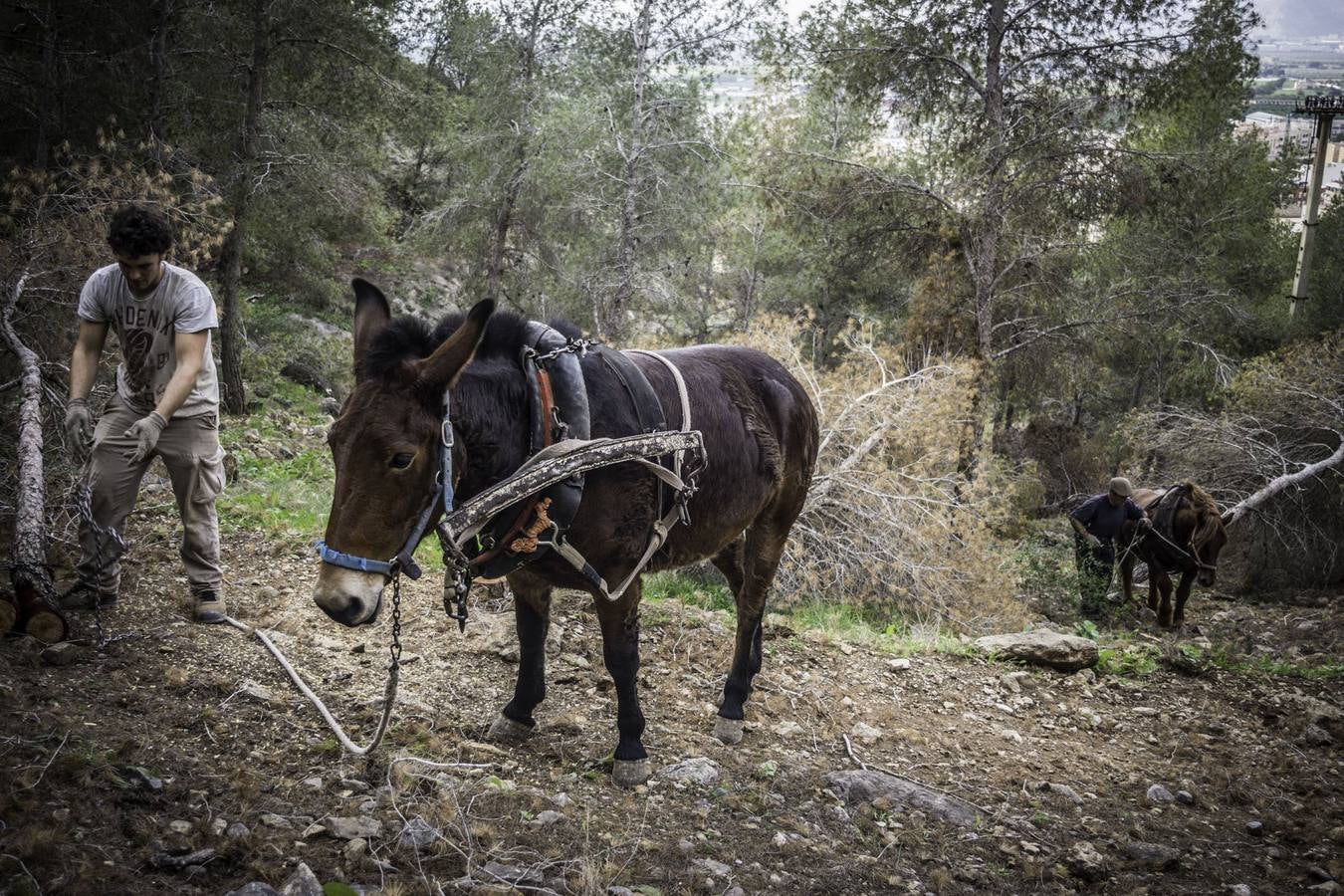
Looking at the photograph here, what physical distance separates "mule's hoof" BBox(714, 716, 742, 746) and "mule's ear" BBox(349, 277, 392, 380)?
278 cm

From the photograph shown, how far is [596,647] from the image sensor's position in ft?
17.5

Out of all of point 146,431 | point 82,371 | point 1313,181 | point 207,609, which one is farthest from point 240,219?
point 1313,181

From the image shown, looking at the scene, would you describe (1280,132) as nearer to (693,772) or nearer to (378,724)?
(693,772)

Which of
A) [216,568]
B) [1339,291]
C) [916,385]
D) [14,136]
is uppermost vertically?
[1339,291]

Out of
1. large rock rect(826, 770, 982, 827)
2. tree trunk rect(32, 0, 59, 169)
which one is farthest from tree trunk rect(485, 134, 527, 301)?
large rock rect(826, 770, 982, 827)

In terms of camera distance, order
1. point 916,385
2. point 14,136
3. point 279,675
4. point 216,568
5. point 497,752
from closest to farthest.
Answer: point 497,752
point 279,675
point 216,568
point 14,136
point 916,385

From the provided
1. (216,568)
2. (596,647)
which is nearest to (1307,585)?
(596,647)

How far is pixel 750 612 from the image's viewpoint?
4.78m

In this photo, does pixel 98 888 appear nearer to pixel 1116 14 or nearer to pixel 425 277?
pixel 1116 14

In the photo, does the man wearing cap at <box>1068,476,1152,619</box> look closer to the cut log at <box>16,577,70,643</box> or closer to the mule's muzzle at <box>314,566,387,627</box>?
the mule's muzzle at <box>314,566,387,627</box>

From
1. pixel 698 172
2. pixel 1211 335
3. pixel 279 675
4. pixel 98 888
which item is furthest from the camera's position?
pixel 1211 335

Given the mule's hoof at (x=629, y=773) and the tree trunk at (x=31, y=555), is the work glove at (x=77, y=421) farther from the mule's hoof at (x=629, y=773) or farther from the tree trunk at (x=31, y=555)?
the mule's hoof at (x=629, y=773)

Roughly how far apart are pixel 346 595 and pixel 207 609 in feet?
7.60

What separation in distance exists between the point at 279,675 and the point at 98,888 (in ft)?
6.40
